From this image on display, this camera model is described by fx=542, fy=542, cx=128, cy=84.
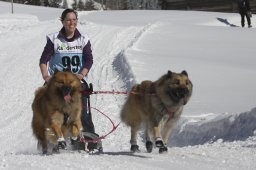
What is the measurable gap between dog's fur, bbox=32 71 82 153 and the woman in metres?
0.75

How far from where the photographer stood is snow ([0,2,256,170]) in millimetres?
6602

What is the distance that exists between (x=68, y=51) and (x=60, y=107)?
1.28 metres

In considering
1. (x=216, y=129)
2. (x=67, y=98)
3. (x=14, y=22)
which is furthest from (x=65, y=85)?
(x=14, y=22)

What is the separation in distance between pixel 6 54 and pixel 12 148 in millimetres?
10190

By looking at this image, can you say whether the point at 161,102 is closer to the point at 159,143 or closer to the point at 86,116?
the point at 159,143

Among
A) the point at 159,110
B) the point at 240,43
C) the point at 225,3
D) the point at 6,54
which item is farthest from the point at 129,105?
the point at 225,3

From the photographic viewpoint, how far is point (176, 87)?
7.05m

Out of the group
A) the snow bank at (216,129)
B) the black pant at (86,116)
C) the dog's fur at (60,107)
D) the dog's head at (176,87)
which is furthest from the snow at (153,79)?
the dog's head at (176,87)

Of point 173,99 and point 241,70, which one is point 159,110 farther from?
point 241,70

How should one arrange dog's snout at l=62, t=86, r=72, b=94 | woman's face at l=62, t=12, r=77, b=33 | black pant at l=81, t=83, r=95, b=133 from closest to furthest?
dog's snout at l=62, t=86, r=72, b=94 → woman's face at l=62, t=12, r=77, b=33 → black pant at l=81, t=83, r=95, b=133

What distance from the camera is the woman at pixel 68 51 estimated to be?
7.73 metres

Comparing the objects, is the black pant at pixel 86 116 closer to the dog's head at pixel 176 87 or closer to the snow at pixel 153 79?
the snow at pixel 153 79

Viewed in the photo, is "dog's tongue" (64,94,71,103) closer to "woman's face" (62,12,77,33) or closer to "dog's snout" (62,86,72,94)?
"dog's snout" (62,86,72,94)

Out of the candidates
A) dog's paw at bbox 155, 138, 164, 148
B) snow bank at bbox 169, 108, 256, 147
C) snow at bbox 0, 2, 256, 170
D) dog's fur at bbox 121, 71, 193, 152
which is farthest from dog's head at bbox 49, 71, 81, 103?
snow bank at bbox 169, 108, 256, 147
